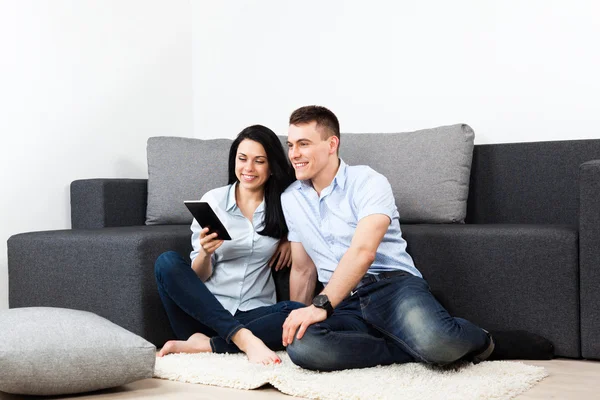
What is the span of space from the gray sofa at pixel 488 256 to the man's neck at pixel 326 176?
0.44 m

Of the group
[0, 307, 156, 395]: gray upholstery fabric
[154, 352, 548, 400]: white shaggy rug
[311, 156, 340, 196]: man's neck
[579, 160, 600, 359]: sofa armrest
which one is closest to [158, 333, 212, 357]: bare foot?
[154, 352, 548, 400]: white shaggy rug

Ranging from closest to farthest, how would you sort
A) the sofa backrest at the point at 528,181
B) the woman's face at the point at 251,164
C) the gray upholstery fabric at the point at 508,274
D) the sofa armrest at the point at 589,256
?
the sofa armrest at the point at 589,256, the gray upholstery fabric at the point at 508,274, the woman's face at the point at 251,164, the sofa backrest at the point at 528,181

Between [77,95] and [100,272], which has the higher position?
[77,95]

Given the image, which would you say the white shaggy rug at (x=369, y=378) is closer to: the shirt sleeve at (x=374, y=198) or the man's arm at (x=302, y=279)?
the man's arm at (x=302, y=279)

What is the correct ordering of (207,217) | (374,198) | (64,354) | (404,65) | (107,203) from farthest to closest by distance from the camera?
(404,65) < (107,203) < (207,217) < (374,198) < (64,354)

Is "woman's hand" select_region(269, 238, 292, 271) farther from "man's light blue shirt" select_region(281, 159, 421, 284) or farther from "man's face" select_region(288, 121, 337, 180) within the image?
"man's face" select_region(288, 121, 337, 180)

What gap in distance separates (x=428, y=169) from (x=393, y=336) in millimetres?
1056

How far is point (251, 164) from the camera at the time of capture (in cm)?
330

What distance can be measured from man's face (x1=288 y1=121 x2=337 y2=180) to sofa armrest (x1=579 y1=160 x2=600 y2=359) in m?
0.91

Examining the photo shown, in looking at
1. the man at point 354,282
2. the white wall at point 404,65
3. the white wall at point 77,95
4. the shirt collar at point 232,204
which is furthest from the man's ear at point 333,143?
the white wall at point 77,95

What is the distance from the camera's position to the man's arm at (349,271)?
2.77 m

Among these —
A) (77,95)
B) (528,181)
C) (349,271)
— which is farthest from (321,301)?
(77,95)

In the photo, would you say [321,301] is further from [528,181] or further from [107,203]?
[107,203]

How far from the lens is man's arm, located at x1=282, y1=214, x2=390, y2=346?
277cm
